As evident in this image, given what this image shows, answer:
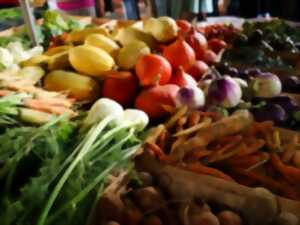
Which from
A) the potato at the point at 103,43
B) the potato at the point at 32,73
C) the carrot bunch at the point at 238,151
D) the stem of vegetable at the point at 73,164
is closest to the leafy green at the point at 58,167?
the stem of vegetable at the point at 73,164

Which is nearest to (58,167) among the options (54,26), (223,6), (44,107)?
(44,107)

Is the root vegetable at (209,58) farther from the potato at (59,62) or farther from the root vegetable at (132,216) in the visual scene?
the root vegetable at (132,216)

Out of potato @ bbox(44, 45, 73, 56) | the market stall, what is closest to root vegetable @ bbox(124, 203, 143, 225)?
the market stall

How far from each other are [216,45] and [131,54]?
42cm

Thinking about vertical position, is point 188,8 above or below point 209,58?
below

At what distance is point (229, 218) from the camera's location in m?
0.89

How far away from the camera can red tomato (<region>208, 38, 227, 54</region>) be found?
174 cm

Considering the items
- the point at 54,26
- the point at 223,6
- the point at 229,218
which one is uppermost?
the point at 54,26

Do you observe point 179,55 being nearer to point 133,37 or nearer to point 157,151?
point 133,37

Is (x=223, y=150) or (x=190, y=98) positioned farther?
(x=190, y=98)

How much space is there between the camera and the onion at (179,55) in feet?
4.89

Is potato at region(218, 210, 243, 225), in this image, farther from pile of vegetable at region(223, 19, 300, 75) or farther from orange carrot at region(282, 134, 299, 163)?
pile of vegetable at region(223, 19, 300, 75)

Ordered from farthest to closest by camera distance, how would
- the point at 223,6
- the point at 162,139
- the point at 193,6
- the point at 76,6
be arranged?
the point at 223,6 < the point at 76,6 < the point at 193,6 < the point at 162,139

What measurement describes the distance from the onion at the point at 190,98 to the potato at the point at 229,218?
396mm
